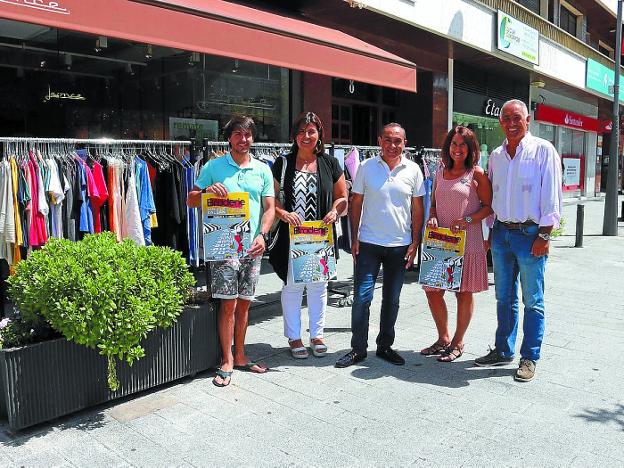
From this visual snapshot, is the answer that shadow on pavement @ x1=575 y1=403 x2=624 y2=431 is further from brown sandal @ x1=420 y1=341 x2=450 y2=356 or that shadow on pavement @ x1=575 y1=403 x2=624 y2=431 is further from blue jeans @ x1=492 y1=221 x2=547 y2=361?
brown sandal @ x1=420 y1=341 x2=450 y2=356

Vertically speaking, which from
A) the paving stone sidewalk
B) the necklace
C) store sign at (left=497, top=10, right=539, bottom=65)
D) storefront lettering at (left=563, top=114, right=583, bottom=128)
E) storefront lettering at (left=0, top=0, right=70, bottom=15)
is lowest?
the paving stone sidewalk

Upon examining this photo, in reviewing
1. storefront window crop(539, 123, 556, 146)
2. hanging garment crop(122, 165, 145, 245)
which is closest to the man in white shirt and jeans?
hanging garment crop(122, 165, 145, 245)

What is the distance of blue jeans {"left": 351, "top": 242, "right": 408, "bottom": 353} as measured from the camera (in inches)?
174

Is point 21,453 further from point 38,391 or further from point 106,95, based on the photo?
point 106,95

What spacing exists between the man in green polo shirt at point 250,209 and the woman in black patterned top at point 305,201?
25 centimetres

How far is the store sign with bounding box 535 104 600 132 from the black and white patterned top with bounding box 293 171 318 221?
18825 millimetres

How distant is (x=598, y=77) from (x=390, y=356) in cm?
2151

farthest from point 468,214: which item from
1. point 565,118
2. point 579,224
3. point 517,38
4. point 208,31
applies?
point 565,118

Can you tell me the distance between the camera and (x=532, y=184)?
4.04 m

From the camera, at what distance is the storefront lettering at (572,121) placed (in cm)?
2392

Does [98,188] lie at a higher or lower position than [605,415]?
higher

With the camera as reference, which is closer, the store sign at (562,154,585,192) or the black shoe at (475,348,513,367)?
the black shoe at (475,348,513,367)

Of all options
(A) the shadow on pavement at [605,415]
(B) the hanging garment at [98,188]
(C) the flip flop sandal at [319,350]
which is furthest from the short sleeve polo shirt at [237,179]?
(A) the shadow on pavement at [605,415]

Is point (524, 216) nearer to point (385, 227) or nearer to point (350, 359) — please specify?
point (385, 227)
